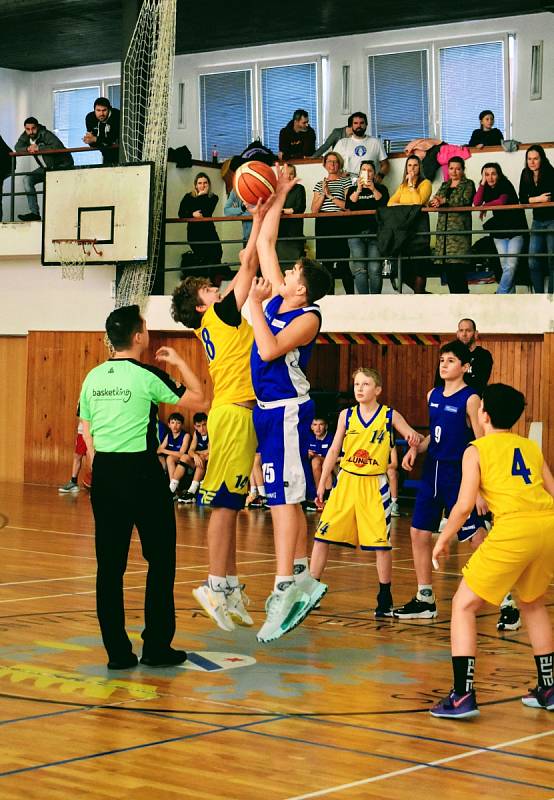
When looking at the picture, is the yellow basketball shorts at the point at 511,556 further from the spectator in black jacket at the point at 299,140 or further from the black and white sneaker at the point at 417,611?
the spectator in black jacket at the point at 299,140

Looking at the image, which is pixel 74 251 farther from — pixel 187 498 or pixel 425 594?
pixel 425 594

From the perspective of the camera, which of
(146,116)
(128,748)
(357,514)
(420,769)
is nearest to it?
(420,769)

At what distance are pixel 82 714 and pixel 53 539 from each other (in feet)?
24.5

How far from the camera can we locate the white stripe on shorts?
7.05m

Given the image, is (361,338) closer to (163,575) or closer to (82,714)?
(163,575)

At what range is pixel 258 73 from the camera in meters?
22.5

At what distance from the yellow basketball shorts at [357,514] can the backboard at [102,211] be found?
392 inches

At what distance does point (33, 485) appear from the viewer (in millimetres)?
20516

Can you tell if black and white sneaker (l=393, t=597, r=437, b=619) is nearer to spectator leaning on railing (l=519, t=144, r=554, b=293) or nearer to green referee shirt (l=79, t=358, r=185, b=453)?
green referee shirt (l=79, t=358, r=185, b=453)

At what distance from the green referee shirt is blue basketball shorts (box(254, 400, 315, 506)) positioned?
59 centimetres

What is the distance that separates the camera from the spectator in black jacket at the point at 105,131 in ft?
65.3

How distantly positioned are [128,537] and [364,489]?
269cm

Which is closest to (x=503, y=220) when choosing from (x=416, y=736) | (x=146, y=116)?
(x=146, y=116)

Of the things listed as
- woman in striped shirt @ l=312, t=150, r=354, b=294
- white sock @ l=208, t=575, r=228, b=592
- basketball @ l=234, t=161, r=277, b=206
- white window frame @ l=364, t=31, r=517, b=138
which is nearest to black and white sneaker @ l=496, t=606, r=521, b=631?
white sock @ l=208, t=575, r=228, b=592
